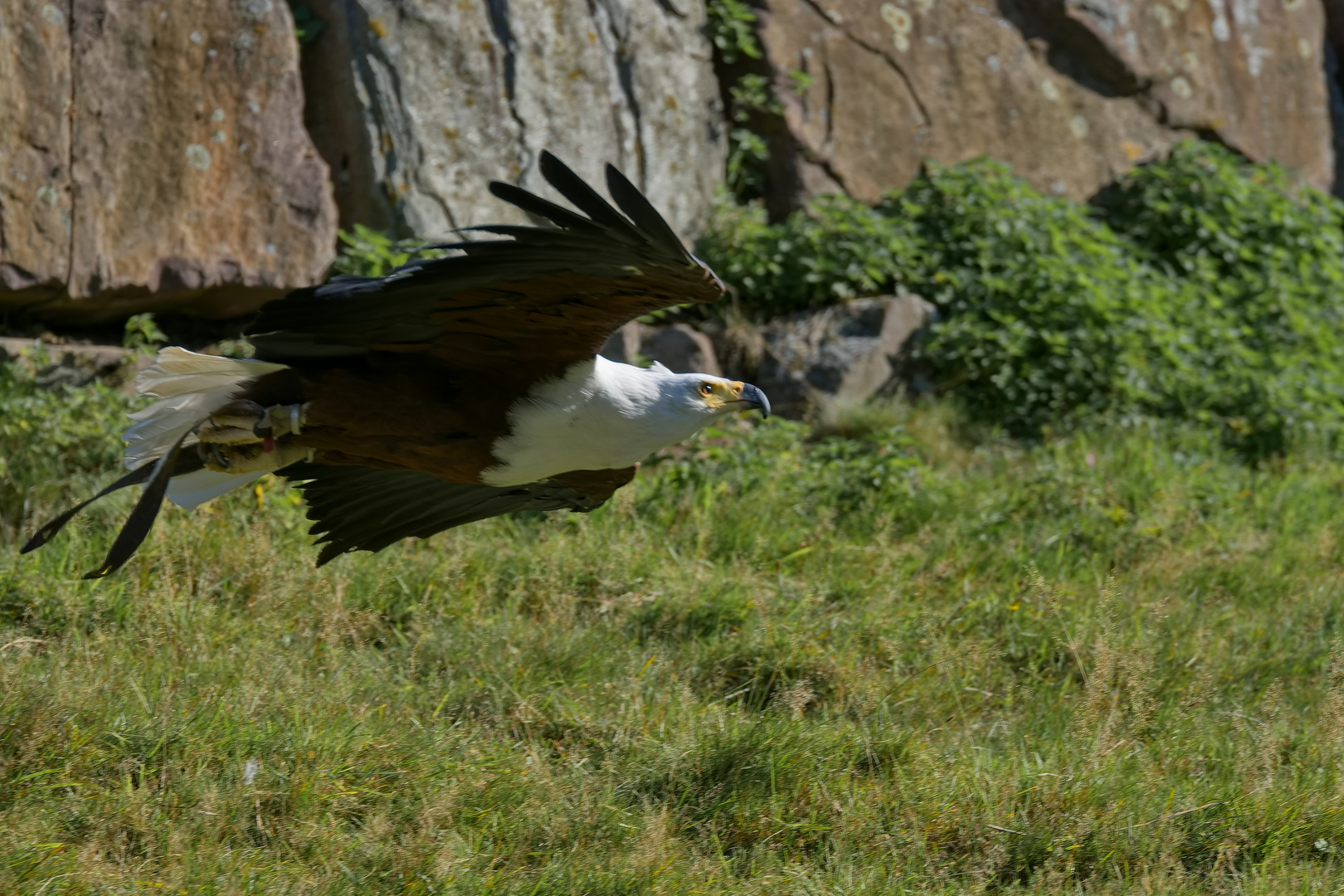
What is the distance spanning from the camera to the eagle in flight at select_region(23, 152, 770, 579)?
9.66 feet

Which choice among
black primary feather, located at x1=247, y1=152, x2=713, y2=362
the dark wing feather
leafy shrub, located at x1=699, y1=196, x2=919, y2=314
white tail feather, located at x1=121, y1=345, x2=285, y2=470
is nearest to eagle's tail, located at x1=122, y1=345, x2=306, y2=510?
white tail feather, located at x1=121, y1=345, x2=285, y2=470

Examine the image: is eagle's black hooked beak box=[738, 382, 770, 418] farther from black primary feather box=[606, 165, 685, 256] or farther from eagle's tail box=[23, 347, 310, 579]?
eagle's tail box=[23, 347, 310, 579]

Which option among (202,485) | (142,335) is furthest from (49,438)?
(202,485)

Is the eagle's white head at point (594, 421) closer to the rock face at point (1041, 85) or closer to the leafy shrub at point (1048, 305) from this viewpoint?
the leafy shrub at point (1048, 305)

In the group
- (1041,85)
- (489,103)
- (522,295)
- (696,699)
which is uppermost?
(1041,85)

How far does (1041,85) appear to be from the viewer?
7.64m

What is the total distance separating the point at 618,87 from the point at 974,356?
2102mm

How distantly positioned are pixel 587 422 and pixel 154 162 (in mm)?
2827

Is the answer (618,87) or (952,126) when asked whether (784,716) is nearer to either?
(618,87)

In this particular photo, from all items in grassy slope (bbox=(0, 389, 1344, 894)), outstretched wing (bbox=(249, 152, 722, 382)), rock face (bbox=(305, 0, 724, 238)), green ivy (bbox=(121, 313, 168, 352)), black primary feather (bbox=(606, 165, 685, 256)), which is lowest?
grassy slope (bbox=(0, 389, 1344, 894))

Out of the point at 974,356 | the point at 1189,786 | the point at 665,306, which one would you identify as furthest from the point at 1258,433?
the point at 665,306

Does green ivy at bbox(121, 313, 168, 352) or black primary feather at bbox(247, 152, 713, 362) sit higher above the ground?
black primary feather at bbox(247, 152, 713, 362)

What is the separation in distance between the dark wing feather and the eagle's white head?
528mm

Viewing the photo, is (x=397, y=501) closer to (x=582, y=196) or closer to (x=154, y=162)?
(x=582, y=196)
